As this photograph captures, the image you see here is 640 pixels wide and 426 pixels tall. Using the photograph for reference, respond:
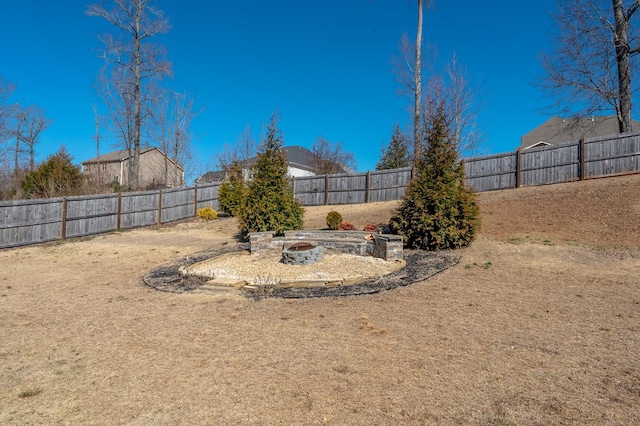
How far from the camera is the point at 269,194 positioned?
34.4ft

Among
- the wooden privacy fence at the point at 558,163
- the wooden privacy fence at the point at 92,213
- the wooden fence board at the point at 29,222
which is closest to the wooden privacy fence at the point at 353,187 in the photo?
the wooden privacy fence at the point at 558,163

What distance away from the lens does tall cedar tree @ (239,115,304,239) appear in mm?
10406

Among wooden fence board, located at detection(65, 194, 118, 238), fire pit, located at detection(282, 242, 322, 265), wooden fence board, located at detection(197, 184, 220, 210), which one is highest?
wooden fence board, located at detection(197, 184, 220, 210)

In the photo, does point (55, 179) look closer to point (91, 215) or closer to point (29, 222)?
point (91, 215)

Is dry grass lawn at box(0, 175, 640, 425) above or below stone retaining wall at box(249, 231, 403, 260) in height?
below

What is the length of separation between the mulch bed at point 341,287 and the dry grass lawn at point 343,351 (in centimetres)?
26

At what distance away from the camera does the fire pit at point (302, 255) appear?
8094mm

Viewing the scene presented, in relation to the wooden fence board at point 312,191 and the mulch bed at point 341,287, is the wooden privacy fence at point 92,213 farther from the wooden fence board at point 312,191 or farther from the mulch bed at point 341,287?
the mulch bed at point 341,287

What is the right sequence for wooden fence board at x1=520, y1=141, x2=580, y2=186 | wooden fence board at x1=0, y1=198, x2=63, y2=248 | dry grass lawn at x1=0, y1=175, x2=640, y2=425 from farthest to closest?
1. wooden fence board at x1=520, y1=141, x2=580, y2=186
2. wooden fence board at x1=0, y1=198, x2=63, y2=248
3. dry grass lawn at x1=0, y1=175, x2=640, y2=425

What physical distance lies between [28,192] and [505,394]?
2282 centimetres

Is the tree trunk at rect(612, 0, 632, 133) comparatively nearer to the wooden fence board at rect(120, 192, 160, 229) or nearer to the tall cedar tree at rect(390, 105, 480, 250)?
the tall cedar tree at rect(390, 105, 480, 250)

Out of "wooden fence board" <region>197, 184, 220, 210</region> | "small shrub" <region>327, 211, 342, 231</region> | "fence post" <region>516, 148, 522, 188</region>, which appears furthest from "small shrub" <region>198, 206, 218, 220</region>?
"fence post" <region>516, 148, 522, 188</region>

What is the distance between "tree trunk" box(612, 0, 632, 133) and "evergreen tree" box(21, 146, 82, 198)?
25741mm

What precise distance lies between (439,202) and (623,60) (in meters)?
13.2
